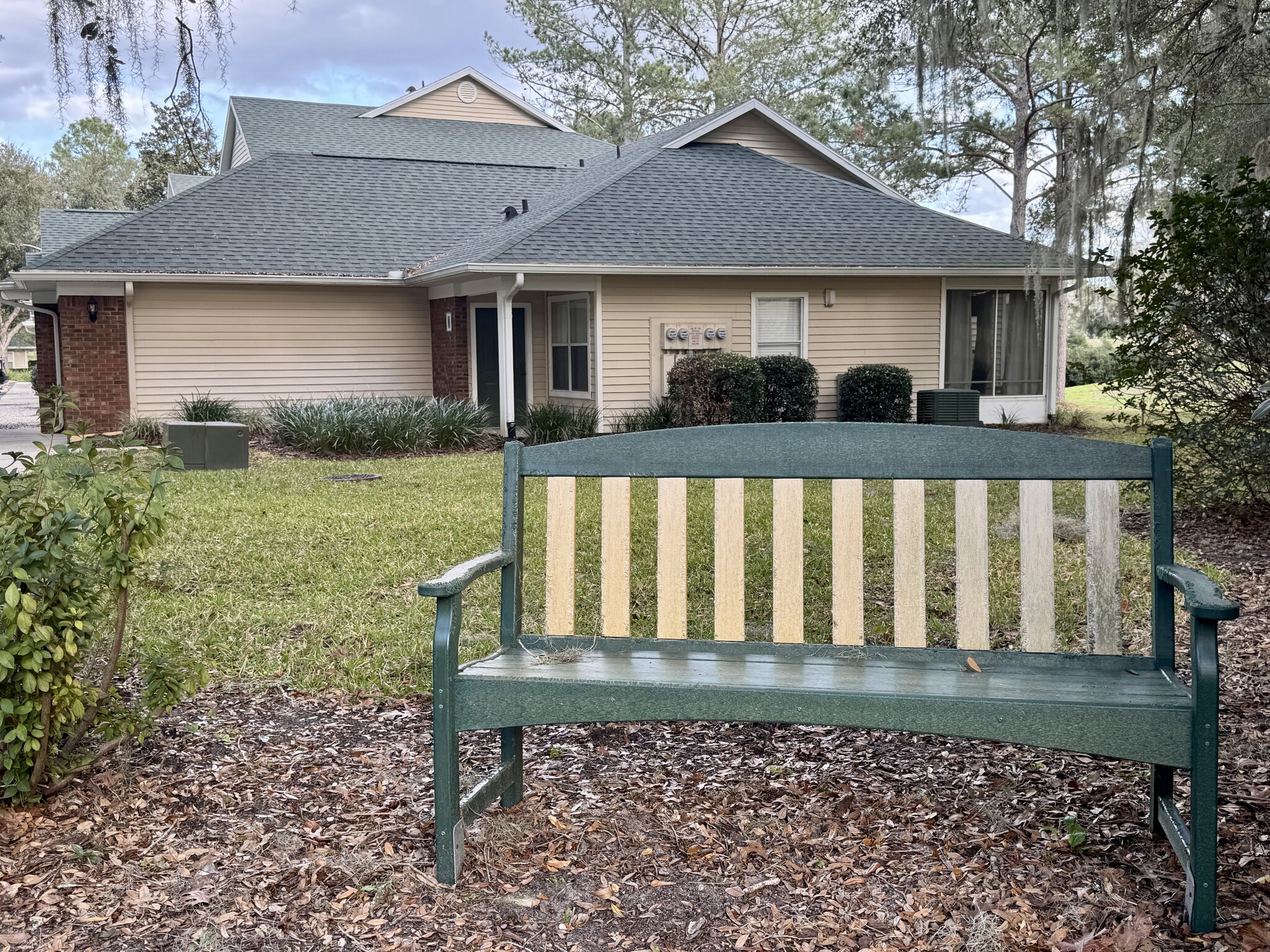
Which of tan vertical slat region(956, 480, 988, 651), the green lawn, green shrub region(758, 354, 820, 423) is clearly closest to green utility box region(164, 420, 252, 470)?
the green lawn

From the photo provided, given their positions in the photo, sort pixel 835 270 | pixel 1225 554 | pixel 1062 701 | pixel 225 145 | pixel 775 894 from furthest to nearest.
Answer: pixel 225 145 → pixel 835 270 → pixel 1225 554 → pixel 775 894 → pixel 1062 701

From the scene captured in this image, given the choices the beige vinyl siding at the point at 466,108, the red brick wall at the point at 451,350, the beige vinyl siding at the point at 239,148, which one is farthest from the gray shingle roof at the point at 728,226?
the beige vinyl siding at the point at 239,148

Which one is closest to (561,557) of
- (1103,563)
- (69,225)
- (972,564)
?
(972,564)

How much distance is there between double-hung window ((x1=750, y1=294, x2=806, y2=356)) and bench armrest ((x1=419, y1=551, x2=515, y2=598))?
1358 centimetres

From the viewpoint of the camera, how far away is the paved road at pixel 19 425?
14473 mm

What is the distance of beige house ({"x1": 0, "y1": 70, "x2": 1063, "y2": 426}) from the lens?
51.3ft

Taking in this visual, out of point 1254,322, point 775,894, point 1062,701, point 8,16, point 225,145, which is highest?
point 225,145

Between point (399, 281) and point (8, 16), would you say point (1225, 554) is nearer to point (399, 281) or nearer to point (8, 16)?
point (8, 16)

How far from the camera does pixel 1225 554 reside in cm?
676

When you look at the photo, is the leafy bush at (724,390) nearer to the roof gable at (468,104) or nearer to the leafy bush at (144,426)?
the leafy bush at (144,426)

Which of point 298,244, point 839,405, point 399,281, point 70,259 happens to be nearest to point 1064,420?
point 839,405

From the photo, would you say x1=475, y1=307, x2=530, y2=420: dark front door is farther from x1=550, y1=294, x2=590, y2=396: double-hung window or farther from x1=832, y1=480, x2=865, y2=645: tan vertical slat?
x1=832, y1=480, x2=865, y2=645: tan vertical slat

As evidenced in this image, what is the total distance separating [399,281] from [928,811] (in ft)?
49.2

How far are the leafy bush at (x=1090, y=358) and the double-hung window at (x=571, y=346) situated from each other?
506 inches
